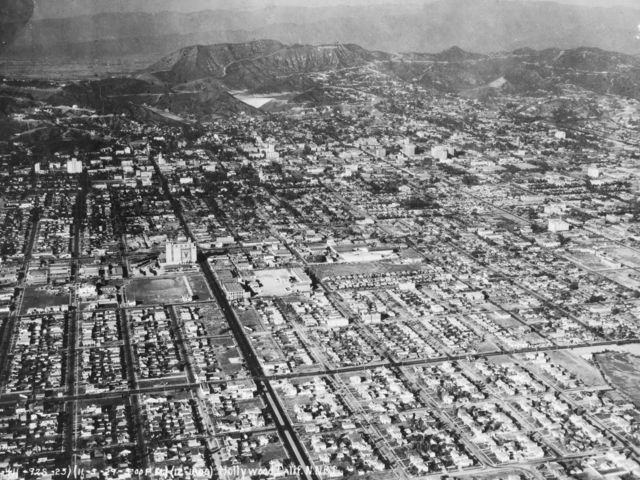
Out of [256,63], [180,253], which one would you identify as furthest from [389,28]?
[180,253]

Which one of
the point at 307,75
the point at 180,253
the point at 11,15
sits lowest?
the point at 180,253

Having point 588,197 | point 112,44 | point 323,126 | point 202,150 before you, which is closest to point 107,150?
point 202,150

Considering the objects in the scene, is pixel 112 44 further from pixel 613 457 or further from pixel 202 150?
pixel 613 457

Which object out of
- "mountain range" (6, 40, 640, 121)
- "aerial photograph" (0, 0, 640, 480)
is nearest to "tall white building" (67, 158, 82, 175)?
"aerial photograph" (0, 0, 640, 480)

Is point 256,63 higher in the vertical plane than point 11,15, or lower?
lower

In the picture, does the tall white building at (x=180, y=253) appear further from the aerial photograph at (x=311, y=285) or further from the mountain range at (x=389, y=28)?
the mountain range at (x=389, y=28)

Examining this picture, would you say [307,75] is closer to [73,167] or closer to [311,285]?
[73,167]
